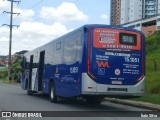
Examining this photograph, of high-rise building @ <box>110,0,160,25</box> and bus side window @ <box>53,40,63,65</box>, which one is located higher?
high-rise building @ <box>110,0,160,25</box>

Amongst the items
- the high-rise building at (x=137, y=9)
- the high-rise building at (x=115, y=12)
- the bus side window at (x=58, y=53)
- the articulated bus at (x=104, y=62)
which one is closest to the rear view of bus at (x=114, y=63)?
the articulated bus at (x=104, y=62)

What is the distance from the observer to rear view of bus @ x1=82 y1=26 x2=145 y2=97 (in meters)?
15.9

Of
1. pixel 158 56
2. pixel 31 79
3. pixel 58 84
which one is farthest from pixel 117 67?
pixel 158 56

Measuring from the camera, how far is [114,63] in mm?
16250

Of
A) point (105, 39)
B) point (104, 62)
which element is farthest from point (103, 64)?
point (105, 39)

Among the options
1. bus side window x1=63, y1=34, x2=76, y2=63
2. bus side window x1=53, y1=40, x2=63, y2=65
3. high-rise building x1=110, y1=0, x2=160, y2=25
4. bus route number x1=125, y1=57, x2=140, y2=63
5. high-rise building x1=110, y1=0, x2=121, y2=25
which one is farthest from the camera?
high-rise building x1=110, y1=0, x2=121, y2=25

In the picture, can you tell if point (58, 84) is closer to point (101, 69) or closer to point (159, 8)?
point (101, 69)

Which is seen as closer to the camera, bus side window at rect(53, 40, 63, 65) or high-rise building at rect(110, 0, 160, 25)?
bus side window at rect(53, 40, 63, 65)

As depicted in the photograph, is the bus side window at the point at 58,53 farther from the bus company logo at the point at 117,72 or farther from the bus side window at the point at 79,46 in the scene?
the bus company logo at the point at 117,72

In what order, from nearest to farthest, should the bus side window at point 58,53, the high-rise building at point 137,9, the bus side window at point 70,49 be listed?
1. the bus side window at point 70,49
2. the bus side window at point 58,53
3. the high-rise building at point 137,9

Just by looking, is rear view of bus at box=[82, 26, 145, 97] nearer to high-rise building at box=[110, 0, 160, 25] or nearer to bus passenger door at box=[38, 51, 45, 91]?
bus passenger door at box=[38, 51, 45, 91]

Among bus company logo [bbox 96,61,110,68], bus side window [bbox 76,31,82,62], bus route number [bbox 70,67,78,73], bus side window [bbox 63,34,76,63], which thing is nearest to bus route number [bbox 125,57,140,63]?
bus company logo [bbox 96,61,110,68]

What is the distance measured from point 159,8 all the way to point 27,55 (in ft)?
446

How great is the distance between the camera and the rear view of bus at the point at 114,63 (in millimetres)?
15930
